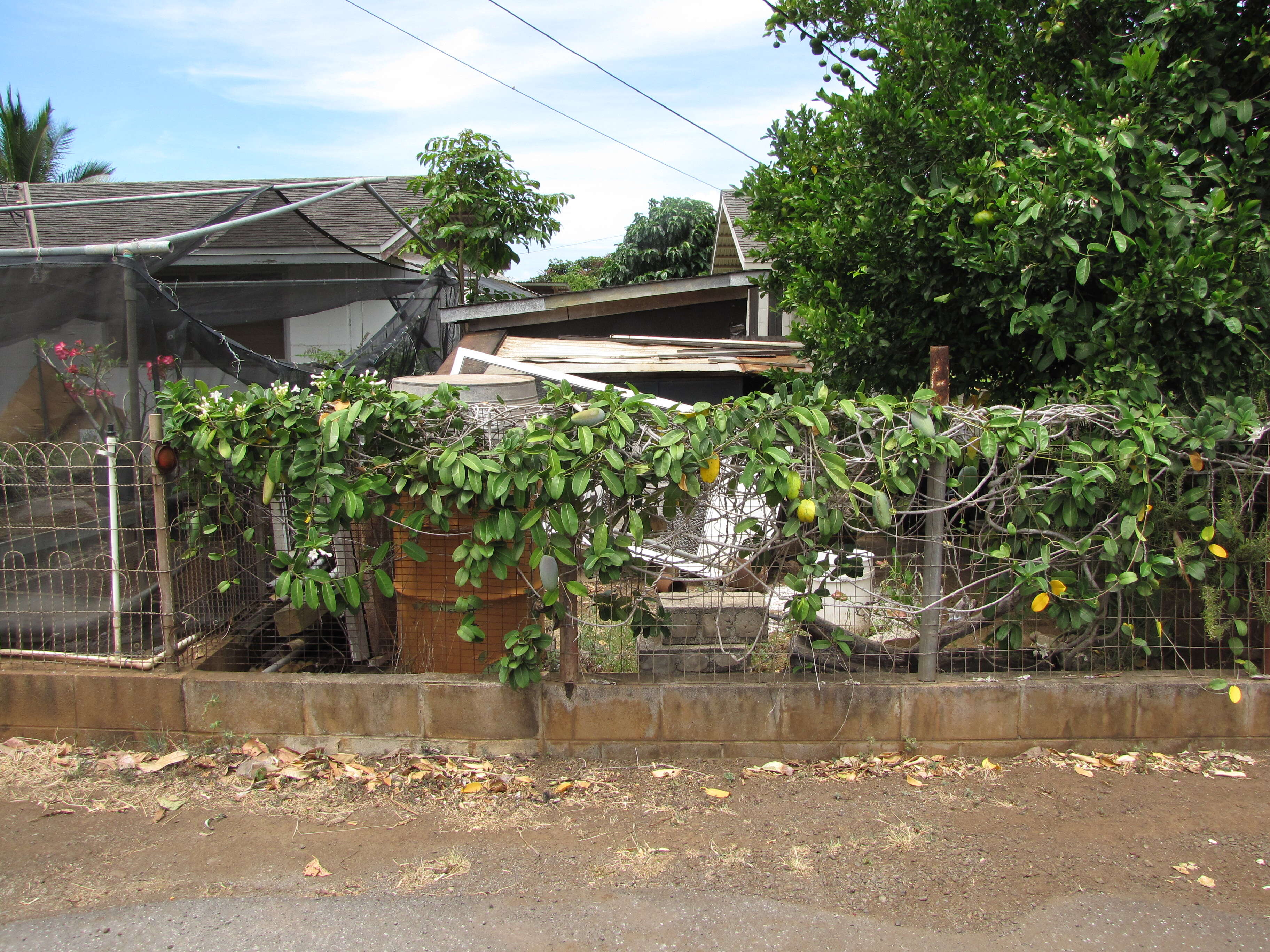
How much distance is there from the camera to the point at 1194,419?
3961 mm

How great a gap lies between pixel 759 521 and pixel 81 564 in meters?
3.41

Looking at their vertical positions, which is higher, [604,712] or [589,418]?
[589,418]

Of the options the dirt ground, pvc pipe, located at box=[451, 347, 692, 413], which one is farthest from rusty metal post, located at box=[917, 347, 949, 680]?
pvc pipe, located at box=[451, 347, 692, 413]

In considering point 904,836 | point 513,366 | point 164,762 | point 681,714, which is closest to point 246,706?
point 164,762

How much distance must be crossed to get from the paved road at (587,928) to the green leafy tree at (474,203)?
9122 mm

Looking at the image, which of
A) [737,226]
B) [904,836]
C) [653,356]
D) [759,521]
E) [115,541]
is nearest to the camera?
[904,836]

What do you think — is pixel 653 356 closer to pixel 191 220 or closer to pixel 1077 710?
pixel 191 220

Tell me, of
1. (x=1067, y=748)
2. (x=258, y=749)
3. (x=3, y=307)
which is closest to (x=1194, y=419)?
(x=1067, y=748)

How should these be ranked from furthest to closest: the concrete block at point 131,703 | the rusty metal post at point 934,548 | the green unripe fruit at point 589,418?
the concrete block at point 131,703
the rusty metal post at point 934,548
the green unripe fruit at point 589,418

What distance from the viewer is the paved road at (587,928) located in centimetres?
284

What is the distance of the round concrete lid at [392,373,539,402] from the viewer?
4.54 metres

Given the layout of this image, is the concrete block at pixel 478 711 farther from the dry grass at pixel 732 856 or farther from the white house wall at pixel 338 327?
the white house wall at pixel 338 327

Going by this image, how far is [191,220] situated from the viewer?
8344 mm

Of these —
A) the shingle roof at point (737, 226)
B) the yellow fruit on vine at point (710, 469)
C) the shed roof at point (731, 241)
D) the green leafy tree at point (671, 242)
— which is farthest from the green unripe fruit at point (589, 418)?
the green leafy tree at point (671, 242)
